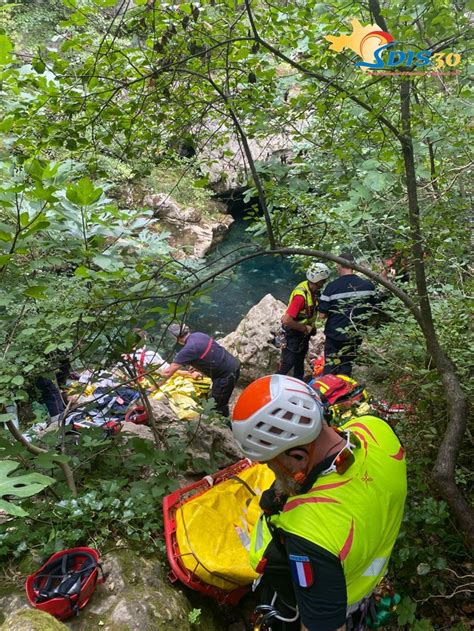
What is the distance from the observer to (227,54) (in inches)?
96.3

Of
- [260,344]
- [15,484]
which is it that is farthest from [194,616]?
[260,344]

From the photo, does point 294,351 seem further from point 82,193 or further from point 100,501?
point 82,193

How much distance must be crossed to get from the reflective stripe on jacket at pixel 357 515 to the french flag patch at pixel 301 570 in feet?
0.25

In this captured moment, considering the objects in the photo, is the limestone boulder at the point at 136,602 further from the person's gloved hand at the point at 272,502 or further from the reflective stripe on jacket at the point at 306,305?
the reflective stripe on jacket at the point at 306,305

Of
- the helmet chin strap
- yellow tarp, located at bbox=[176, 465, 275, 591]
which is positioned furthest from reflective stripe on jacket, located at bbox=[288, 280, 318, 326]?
the helmet chin strap

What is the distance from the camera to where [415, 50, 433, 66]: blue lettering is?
2.15 metres

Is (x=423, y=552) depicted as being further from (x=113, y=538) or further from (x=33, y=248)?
(x=33, y=248)

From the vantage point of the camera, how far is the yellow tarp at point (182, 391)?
5753mm

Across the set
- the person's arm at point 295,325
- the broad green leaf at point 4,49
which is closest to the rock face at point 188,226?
the person's arm at point 295,325

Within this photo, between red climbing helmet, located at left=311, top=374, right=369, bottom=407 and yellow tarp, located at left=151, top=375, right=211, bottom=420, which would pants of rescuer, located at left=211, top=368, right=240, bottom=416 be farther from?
red climbing helmet, located at left=311, top=374, right=369, bottom=407

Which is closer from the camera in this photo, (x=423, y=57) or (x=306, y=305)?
(x=423, y=57)

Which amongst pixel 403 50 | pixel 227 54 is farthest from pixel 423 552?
pixel 227 54

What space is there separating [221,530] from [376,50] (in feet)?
10.3

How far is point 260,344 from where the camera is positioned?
25.3ft
